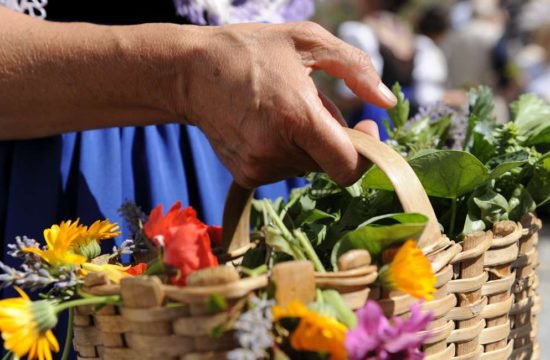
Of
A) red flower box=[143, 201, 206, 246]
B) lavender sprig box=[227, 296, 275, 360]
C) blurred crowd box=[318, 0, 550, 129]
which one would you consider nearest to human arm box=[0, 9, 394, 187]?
red flower box=[143, 201, 206, 246]

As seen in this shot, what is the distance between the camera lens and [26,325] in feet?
1.93

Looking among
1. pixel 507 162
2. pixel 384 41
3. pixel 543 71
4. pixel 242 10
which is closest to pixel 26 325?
pixel 507 162

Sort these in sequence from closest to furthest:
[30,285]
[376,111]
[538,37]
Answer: [30,285]
[376,111]
[538,37]

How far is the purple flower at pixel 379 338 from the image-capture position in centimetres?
54

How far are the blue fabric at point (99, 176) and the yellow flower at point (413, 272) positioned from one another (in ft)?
1.70

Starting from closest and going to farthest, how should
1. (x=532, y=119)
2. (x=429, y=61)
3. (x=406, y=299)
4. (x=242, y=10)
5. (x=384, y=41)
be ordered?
(x=406, y=299) < (x=532, y=119) < (x=242, y=10) < (x=384, y=41) < (x=429, y=61)

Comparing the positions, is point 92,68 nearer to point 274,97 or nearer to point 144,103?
point 144,103

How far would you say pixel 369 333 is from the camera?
550mm

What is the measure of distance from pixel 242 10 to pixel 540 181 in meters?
0.55

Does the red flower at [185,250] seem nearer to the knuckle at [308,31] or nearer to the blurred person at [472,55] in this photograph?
the knuckle at [308,31]

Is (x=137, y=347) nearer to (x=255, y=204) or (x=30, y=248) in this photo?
(x=30, y=248)

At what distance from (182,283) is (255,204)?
13.6 inches

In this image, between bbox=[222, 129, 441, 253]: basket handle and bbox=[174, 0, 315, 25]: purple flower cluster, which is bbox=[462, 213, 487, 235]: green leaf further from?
bbox=[174, 0, 315, 25]: purple flower cluster

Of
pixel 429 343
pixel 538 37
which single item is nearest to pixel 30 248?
pixel 429 343
